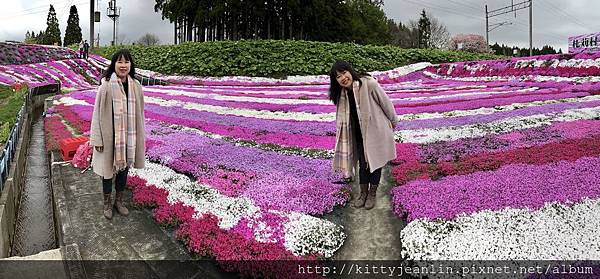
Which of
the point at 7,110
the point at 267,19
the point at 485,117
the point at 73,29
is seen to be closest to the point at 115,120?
the point at 485,117

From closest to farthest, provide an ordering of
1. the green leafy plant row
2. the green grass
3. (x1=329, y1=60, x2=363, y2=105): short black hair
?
(x1=329, y1=60, x2=363, y2=105): short black hair
the green grass
the green leafy plant row

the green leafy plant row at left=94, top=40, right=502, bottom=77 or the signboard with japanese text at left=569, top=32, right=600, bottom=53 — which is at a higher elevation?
the signboard with japanese text at left=569, top=32, right=600, bottom=53

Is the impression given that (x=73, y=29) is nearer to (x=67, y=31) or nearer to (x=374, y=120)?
(x=67, y=31)

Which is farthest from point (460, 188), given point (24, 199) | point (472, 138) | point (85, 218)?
point (24, 199)

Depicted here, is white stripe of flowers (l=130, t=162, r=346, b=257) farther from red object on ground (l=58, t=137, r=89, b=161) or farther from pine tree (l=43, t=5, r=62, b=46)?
pine tree (l=43, t=5, r=62, b=46)

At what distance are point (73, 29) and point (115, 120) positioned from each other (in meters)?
68.5

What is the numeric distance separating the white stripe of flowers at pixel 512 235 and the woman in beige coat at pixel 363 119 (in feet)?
2.90

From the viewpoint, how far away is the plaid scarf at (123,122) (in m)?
5.20

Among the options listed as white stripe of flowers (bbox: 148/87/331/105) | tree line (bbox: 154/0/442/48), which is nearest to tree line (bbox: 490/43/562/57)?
tree line (bbox: 154/0/442/48)

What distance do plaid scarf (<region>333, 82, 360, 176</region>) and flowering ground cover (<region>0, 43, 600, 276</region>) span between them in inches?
19.5

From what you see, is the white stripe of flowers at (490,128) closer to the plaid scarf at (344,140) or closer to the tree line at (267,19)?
the plaid scarf at (344,140)

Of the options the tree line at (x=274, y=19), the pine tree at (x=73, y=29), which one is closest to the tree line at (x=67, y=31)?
the pine tree at (x=73, y=29)

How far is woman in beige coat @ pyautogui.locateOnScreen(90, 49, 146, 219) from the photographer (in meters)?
5.16

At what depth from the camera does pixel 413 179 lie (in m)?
6.09
